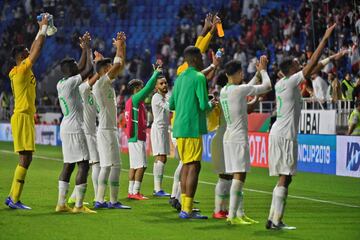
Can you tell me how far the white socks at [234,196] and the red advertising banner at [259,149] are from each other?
41.9ft

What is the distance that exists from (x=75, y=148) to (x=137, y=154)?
3.03 m

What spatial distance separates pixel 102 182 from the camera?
14.1 m

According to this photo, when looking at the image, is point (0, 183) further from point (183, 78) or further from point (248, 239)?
point (248, 239)

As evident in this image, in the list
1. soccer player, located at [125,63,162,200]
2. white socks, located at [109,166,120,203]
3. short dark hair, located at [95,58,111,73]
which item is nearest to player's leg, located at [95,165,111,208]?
white socks, located at [109,166,120,203]

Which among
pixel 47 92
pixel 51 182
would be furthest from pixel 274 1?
pixel 51 182

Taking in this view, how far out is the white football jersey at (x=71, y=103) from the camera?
13180mm

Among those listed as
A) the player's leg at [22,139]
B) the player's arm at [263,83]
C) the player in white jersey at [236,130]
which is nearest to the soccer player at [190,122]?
the player in white jersey at [236,130]

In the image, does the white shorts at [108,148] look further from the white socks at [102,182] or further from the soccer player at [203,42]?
the soccer player at [203,42]

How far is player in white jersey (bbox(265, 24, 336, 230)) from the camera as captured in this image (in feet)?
37.6

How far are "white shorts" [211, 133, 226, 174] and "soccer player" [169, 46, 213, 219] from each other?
1.45ft

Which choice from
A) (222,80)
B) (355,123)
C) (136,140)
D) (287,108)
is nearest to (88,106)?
(136,140)

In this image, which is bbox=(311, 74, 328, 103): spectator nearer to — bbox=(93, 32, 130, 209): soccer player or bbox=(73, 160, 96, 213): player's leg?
bbox=(93, 32, 130, 209): soccer player

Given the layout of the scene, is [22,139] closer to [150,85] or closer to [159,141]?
[150,85]

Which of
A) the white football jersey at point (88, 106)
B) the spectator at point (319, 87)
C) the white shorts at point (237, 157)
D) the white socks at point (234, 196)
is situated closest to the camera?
the white socks at point (234, 196)
